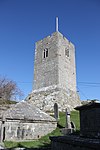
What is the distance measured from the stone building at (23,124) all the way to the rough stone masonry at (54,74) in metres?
13.3

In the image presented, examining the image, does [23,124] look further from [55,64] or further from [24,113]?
[55,64]

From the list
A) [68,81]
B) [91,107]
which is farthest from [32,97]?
[91,107]

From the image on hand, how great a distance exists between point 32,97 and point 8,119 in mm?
20358

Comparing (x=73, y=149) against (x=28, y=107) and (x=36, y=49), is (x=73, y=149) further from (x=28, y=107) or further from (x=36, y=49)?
(x=36, y=49)

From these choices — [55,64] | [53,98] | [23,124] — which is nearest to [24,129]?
[23,124]

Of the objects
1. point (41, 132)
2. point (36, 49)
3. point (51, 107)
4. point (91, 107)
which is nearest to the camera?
point (91, 107)

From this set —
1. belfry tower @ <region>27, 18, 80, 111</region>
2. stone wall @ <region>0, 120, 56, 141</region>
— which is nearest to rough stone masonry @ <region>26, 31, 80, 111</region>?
belfry tower @ <region>27, 18, 80, 111</region>

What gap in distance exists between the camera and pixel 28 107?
59.8 feet

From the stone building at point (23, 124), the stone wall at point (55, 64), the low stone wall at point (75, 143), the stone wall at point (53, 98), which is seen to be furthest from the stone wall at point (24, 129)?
the stone wall at point (55, 64)

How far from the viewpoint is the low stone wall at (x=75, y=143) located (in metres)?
4.93

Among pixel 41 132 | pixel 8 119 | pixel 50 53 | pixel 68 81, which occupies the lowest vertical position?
pixel 41 132

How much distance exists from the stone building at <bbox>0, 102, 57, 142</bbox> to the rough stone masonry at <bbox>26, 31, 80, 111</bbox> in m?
13.3

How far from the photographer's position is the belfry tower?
3231 centimetres

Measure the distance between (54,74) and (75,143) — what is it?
28.4 m
